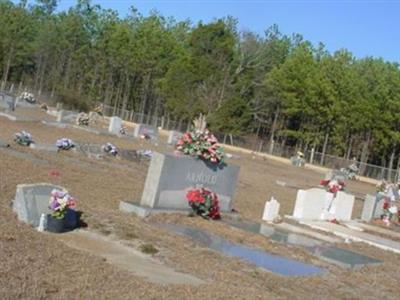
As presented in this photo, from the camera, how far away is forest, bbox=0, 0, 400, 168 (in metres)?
70.8

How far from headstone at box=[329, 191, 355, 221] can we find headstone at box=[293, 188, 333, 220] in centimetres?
24

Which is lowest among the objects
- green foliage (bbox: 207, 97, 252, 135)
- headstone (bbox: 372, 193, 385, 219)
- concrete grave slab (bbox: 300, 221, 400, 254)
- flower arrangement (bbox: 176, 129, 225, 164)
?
concrete grave slab (bbox: 300, 221, 400, 254)

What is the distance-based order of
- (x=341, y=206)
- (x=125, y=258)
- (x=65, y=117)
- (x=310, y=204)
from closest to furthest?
(x=125, y=258) < (x=310, y=204) < (x=341, y=206) < (x=65, y=117)

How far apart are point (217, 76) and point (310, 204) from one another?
195 feet

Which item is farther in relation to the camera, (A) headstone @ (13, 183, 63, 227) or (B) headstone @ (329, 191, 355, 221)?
(B) headstone @ (329, 191, 355, 221)

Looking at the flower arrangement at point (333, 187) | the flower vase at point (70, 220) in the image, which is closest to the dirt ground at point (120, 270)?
the flower vase at point (70, 220)

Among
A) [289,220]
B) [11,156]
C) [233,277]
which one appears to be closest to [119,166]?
[11,156]

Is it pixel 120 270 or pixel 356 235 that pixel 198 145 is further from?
pixel 120 270

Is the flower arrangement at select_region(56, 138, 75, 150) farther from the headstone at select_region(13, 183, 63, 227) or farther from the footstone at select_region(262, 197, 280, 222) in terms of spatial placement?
the headstone at select_region(13, 183, 63, 227)

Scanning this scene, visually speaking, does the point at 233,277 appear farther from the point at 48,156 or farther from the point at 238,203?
the point at 48,156

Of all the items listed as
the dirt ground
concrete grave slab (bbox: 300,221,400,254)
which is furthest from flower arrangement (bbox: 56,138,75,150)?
concrete grave slab (bbox: 300,221,400,254)

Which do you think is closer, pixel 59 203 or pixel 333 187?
pixel 59 203

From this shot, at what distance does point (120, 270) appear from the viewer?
8.05 m

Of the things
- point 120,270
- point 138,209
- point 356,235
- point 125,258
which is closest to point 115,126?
point 356,235
